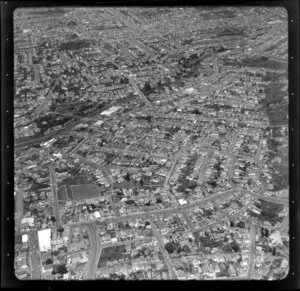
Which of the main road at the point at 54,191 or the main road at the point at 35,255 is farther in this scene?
the main road at the point at 54,191

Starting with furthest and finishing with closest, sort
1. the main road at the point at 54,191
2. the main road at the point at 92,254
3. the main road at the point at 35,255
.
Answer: the main road at the point at 54,191 < the main road at the point at 92,254 < the main road at the point at 35,255

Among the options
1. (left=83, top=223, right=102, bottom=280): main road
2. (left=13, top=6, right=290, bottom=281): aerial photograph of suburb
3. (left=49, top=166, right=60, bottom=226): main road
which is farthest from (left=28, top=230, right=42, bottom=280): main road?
(left=83, top=223, right=102, bottom=280): main road

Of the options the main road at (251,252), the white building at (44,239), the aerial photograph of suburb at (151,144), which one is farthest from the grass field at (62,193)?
the main road at (251,252)

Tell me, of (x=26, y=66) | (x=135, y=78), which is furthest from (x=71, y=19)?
(x=135, y=78)

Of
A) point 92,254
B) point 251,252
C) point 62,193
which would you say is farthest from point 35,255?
point 251,252

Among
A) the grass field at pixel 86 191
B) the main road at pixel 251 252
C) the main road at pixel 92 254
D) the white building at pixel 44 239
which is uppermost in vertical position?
the grass field at pixel 86 191

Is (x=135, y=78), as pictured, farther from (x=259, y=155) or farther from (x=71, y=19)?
(x=259, y=155)

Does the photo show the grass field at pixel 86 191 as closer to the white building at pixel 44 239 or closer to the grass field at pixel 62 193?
the grass field at pixel 62 193

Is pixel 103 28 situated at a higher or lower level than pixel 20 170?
higher

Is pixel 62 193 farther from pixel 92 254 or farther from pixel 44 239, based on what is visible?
pixel 92 254
